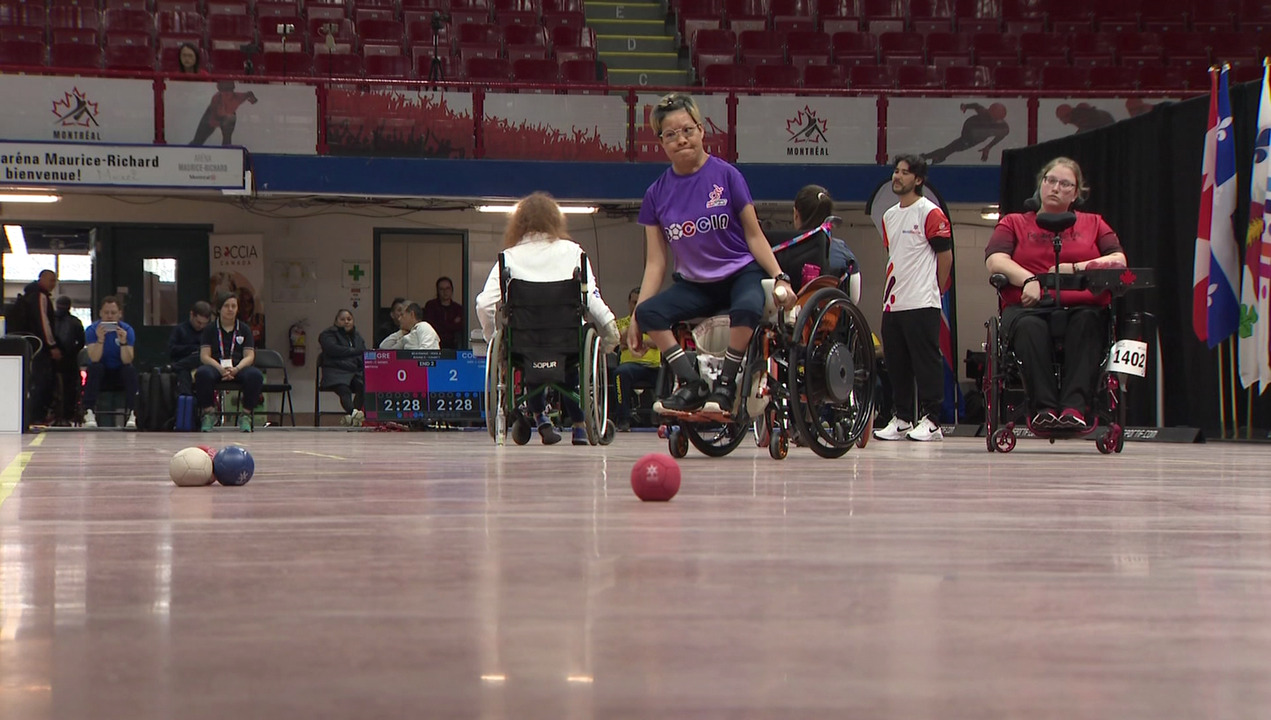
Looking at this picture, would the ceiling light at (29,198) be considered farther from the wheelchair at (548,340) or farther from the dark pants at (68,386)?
the wheelchair at (548,340)

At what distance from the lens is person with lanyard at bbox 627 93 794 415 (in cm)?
382

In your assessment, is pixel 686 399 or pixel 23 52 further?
pixel 23 52

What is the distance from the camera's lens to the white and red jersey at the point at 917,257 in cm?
578

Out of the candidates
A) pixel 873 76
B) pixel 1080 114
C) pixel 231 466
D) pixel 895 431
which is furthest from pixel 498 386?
pixel 873 76

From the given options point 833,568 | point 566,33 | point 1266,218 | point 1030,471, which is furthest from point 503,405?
point 566,33

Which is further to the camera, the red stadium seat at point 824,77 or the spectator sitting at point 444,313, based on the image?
the spectator sitting at point 444,313

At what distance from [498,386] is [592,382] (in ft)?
1.22

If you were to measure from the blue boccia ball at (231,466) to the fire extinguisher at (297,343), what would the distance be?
10.0 meters

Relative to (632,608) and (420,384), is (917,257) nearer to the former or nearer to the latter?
(420,384)

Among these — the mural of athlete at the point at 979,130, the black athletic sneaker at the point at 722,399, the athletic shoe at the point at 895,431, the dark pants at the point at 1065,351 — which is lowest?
the athletic shoe at the point at 895,431

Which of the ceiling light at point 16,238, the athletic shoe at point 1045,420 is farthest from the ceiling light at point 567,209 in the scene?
the athletic shoe at point 1045,420

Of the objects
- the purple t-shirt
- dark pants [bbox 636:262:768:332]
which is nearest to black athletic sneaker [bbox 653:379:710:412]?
dark pants [bbox 636:262:768:332]

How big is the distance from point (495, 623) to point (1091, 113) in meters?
10.2

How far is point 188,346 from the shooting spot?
949cm
